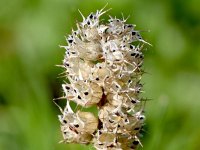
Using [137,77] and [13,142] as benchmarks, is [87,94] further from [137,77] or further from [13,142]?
[13,142]

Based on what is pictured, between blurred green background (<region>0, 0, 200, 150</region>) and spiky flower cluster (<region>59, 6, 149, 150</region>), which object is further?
blurred green background (<region>0, 0, 200, 150</region>)

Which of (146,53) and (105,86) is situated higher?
(146,53)

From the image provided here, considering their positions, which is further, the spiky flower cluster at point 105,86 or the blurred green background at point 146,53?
the blurred green background at point 146,53

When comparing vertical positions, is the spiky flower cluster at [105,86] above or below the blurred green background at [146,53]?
below

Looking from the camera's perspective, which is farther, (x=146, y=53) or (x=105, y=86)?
(x=146, y=53)
